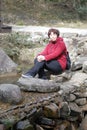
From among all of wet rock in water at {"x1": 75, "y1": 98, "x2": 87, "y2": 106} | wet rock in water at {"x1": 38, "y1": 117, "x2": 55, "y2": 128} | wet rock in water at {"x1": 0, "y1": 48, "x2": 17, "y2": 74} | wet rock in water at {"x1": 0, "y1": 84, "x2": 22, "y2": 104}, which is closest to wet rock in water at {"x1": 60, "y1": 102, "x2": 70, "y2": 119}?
wet rock in water at {"x1": 38, "y1": 117, "x2": 55, "y2": 128}

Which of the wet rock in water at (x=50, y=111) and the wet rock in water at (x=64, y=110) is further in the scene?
the wet rock in water at (x=64, y=110)

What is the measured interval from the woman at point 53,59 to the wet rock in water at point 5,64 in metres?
1.63

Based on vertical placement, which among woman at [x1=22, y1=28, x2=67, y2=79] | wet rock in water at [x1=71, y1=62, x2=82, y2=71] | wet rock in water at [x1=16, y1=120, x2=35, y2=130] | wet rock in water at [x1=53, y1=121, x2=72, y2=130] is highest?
woman at [x1=22, y1=28, x2=67, y2=79]

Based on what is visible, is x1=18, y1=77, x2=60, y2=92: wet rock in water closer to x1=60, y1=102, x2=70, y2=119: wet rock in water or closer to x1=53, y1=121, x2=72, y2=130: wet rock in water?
x1=60, y1=102, x2=70, y2=119: wet rock in water

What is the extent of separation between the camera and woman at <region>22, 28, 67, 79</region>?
21.9 ft

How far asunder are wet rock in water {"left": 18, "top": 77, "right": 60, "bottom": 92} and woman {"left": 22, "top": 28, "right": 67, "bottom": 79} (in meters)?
0.45

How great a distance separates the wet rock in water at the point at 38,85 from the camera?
6.11 m

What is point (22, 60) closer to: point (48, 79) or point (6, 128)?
point (48, 79)

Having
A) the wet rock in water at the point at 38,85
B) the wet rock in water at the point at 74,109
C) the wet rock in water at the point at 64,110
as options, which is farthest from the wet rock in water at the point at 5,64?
the wet rock in water at the point at 64,110

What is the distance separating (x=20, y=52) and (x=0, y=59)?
1.21m

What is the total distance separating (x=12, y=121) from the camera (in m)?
5.12

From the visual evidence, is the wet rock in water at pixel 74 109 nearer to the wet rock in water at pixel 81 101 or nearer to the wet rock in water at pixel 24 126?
the wet rock in water at pixel 81 101

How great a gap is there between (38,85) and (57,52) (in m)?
0.95

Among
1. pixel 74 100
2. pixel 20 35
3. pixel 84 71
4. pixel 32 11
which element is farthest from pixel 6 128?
pixel 32 11
